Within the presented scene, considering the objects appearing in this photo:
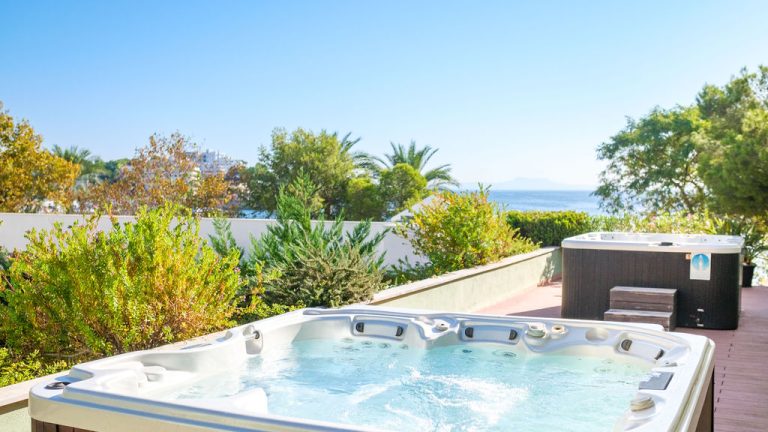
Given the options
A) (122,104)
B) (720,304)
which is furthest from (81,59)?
(720,304)

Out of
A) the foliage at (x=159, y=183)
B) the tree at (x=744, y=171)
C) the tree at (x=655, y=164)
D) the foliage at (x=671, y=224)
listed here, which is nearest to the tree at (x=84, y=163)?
the foliage at (x=159, y=183)

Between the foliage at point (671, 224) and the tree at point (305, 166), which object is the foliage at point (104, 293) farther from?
the tree at point (305, 166)

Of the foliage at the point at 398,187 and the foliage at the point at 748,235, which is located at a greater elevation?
the foliage at the point at 398,187

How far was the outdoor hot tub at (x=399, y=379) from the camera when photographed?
7.66ft

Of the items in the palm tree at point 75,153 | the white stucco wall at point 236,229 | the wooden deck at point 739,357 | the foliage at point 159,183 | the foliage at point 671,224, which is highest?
the palm tree at point 75,153

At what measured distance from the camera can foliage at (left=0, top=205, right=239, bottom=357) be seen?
142 inches

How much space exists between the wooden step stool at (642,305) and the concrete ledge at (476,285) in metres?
1.36

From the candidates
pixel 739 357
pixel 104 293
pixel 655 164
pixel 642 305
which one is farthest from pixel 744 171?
pixel 655 164

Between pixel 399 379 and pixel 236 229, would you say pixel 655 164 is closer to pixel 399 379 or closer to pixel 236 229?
pixel 236 229

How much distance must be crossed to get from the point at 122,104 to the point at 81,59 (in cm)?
541

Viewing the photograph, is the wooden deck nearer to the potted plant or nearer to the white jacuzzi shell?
the white jacuzzi shell

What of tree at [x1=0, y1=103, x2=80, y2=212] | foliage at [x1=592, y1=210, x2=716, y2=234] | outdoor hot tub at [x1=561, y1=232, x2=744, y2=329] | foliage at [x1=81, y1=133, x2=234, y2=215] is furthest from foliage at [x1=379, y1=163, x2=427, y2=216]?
outdoor hot tub at [x1=561, y1=232, x2=744, y2=329]

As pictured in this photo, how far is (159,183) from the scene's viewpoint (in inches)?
632

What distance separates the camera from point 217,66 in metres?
27.3
